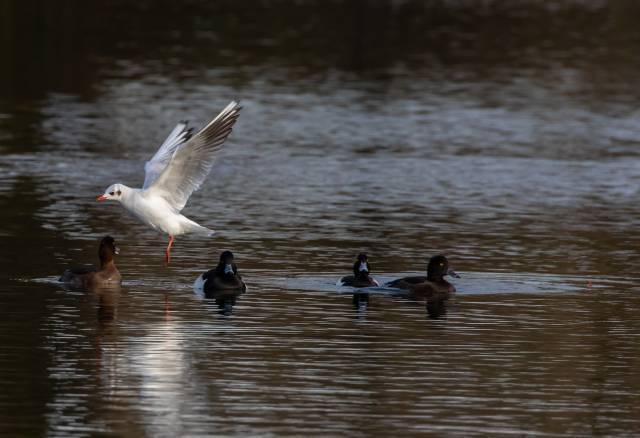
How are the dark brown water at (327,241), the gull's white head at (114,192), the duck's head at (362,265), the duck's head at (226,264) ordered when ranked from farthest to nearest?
the gull's white head at (114,192), the duck's head at (362,265), the duck's head at (226,264), the dark brown water at (327,241)

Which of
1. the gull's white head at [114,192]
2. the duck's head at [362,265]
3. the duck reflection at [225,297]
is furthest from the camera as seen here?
the gull's white head at [114,192]

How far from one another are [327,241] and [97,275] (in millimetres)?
4929

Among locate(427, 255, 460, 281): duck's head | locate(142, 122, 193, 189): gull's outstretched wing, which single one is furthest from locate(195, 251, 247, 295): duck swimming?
locate(427, 255, 460, 281): duck's head

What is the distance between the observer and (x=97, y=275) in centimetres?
2008

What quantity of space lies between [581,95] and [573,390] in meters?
32.9

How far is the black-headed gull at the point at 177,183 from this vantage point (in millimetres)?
20734

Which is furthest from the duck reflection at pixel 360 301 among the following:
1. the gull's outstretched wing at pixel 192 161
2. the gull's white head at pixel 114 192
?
the gull's white head at pixel 114 192

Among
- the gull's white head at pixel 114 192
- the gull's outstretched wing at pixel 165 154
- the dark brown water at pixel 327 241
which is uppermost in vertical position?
the gull's outstretched wing at pixel 165 154

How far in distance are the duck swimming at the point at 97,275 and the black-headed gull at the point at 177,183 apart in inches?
28.3

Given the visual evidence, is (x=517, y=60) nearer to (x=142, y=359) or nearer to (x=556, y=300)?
(x=556, y=300)

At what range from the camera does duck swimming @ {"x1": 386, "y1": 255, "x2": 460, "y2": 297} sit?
2000 centimetres

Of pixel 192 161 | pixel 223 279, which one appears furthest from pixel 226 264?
pixel 192 161

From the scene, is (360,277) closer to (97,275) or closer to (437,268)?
(437,268)

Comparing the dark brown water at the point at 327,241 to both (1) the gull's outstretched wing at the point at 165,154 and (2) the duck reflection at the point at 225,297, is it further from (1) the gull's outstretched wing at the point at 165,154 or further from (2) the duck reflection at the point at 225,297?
→ (1) the gull's outstretched wing at the point at 165,154
